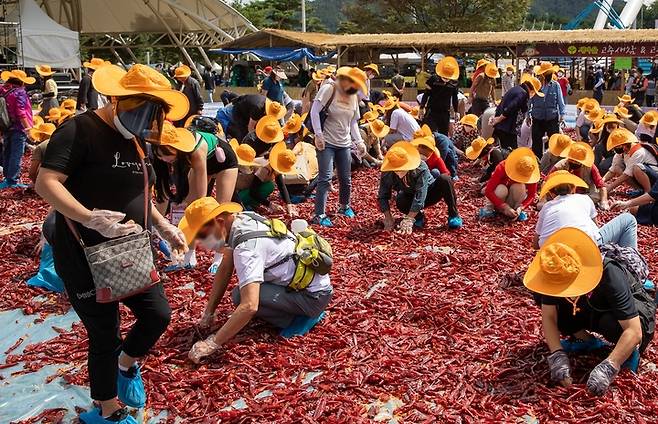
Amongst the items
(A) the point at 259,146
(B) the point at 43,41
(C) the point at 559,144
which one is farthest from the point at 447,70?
(B) the point at 43,41

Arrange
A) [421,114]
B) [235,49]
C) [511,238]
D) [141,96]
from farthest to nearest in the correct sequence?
[235,49] → [421,114] → [511,238] → [141,96]

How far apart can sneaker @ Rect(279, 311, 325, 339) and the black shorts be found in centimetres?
165

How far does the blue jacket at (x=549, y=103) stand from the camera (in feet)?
35.4

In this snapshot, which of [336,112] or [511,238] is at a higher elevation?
[336,112]

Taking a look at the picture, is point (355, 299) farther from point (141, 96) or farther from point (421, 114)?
point (421, 114)

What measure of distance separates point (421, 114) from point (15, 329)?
819 centimetres

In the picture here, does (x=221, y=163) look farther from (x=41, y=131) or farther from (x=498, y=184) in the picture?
A: (x=41, y=131)

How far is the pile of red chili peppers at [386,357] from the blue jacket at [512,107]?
4.55m

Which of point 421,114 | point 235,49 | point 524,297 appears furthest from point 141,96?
point 235,49

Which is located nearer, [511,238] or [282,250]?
[282,250]

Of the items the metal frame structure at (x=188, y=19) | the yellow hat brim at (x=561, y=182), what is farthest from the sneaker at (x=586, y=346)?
the metal frame structure at (x=188, y=19)

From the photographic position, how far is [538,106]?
10906 mm

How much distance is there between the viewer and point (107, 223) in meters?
3.09

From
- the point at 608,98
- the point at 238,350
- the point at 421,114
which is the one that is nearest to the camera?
the point at 238,350
